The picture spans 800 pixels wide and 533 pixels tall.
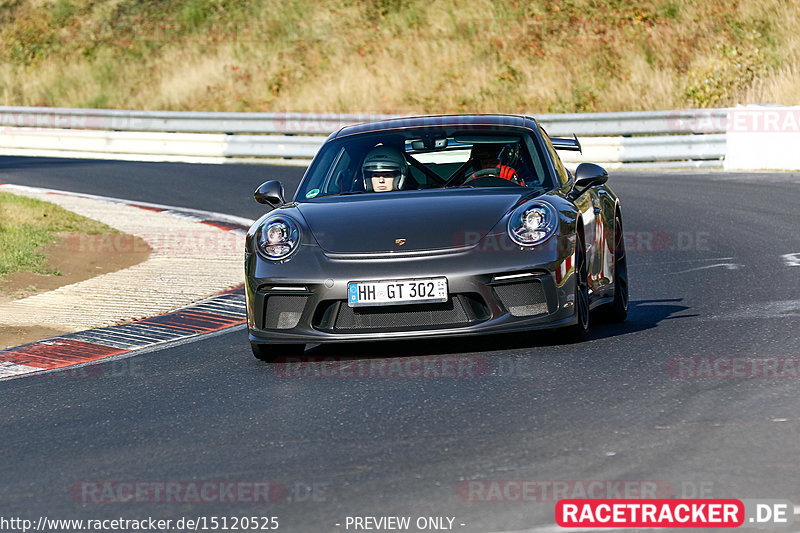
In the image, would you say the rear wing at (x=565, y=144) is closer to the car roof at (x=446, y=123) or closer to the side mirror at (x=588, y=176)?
the car roof at (x=446, y=123)

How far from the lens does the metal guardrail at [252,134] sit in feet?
72.0

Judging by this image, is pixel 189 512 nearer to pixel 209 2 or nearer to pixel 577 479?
pixel 577 479

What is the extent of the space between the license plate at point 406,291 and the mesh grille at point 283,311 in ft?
1.40

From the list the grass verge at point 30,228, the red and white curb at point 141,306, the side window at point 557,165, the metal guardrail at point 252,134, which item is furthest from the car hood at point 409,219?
the metal guardrail at point 252,134

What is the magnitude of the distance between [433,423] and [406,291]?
4.86ft

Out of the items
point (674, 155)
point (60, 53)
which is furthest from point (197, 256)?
point (60, 53)

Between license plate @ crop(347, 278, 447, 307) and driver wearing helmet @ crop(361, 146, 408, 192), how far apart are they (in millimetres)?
1353

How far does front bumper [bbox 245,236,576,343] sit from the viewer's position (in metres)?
7.14

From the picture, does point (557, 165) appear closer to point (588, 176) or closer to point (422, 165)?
point (588, 176)

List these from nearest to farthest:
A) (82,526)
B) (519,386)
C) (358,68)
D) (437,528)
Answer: (437,528)
(82,526)
(519,386)
(358,68)

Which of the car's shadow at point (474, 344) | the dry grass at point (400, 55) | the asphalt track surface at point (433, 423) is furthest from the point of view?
the dry grass at point (400, 55)

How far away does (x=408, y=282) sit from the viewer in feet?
23.4

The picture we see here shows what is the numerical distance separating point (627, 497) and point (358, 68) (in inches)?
1197

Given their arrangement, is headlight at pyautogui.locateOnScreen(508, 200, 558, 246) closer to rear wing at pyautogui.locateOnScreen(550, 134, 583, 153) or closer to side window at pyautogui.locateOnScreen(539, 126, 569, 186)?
side window at pyautogui.locateOnScreen(539, 126, 569, 186)
